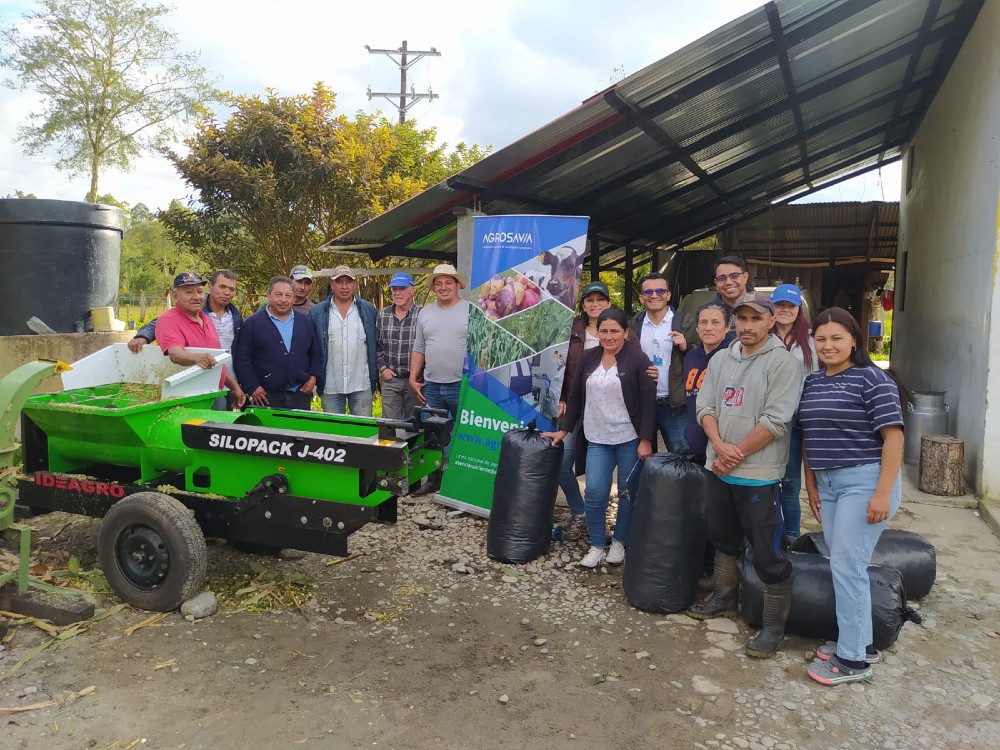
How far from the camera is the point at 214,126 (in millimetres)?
10055

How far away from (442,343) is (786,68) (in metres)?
4.49

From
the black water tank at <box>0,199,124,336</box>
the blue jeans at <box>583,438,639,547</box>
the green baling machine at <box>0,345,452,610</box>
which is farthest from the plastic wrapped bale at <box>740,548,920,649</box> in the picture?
the black water tank at <box>0,199,124,336</box>

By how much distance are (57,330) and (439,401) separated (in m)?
4.10

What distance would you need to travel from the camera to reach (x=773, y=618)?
3.37m

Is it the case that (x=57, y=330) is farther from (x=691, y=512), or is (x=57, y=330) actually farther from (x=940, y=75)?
(x=940, y=75)

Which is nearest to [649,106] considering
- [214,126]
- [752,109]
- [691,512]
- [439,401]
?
[752,109]

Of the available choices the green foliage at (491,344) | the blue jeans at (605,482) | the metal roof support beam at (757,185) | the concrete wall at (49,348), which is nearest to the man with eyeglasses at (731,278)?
the blue jeans at (605,482)

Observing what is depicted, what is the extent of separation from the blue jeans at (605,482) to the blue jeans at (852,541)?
1.29 metres

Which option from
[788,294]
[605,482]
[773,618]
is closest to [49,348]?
[605,482]

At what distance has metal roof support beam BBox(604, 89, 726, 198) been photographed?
5.97 m

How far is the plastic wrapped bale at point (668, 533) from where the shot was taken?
3697 mm

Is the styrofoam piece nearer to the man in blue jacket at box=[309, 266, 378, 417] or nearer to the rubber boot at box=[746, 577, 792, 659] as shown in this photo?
the man in blue jacket at box=[309, 266, 378, 417]

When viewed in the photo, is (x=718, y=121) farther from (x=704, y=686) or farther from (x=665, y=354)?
(x=704, y=686)

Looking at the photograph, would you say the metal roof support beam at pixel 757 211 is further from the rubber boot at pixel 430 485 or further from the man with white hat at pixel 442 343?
the rubber boot at pixel 430 485
